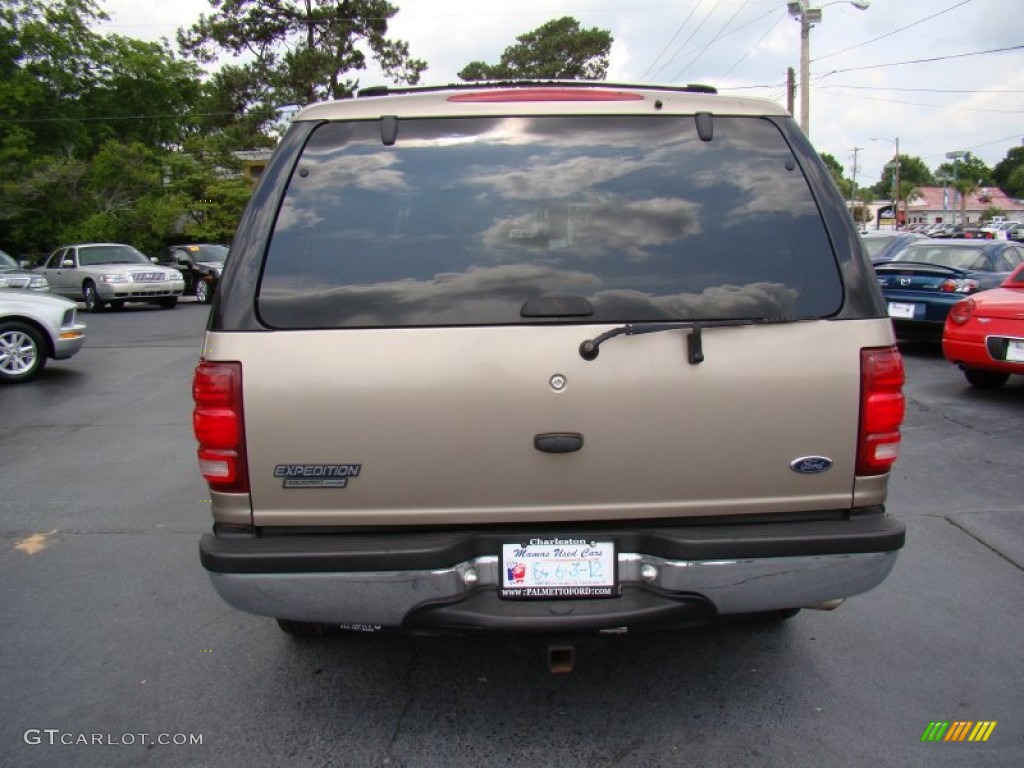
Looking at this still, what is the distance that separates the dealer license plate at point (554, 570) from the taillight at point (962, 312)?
22.4 ft

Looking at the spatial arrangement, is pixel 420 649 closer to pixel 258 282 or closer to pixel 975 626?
pixel 258 282

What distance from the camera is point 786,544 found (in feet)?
8.05

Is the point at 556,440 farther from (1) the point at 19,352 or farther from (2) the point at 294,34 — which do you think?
(2) the point at 294,34

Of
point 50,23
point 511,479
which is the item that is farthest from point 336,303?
point 50,23

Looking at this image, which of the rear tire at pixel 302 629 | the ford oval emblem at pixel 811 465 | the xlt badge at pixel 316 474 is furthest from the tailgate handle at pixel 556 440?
the rear tire at pixel 302 629

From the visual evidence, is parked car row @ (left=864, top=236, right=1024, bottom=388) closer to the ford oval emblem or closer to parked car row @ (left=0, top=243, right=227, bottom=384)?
the ford oval emblem

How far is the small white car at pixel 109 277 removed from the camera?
773 inches

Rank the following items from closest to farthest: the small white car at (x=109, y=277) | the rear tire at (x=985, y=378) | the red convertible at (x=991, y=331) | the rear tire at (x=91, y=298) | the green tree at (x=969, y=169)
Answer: the red convertible at (x=991, y=331)
the rear tire at (x=985, y=378)
the small white car at (x=109, y=277)
the rear tire at (x=91, y=298)
the green tree at (x=969, y=169)

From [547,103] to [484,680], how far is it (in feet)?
6.84

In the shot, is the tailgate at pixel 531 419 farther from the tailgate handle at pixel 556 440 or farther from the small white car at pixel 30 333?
the small white car at pixel 30 333

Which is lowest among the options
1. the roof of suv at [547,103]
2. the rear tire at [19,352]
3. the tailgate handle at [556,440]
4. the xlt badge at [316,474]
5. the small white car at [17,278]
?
the rear tire at [19,352]

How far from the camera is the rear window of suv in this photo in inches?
97.3

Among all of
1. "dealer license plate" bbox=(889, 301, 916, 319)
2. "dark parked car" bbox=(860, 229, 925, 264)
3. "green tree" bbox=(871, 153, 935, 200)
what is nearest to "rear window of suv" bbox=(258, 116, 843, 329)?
"dealer license plate" bbox=(889, 301, 916, 319)

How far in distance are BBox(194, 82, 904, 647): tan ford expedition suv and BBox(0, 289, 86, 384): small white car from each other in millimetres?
8608
